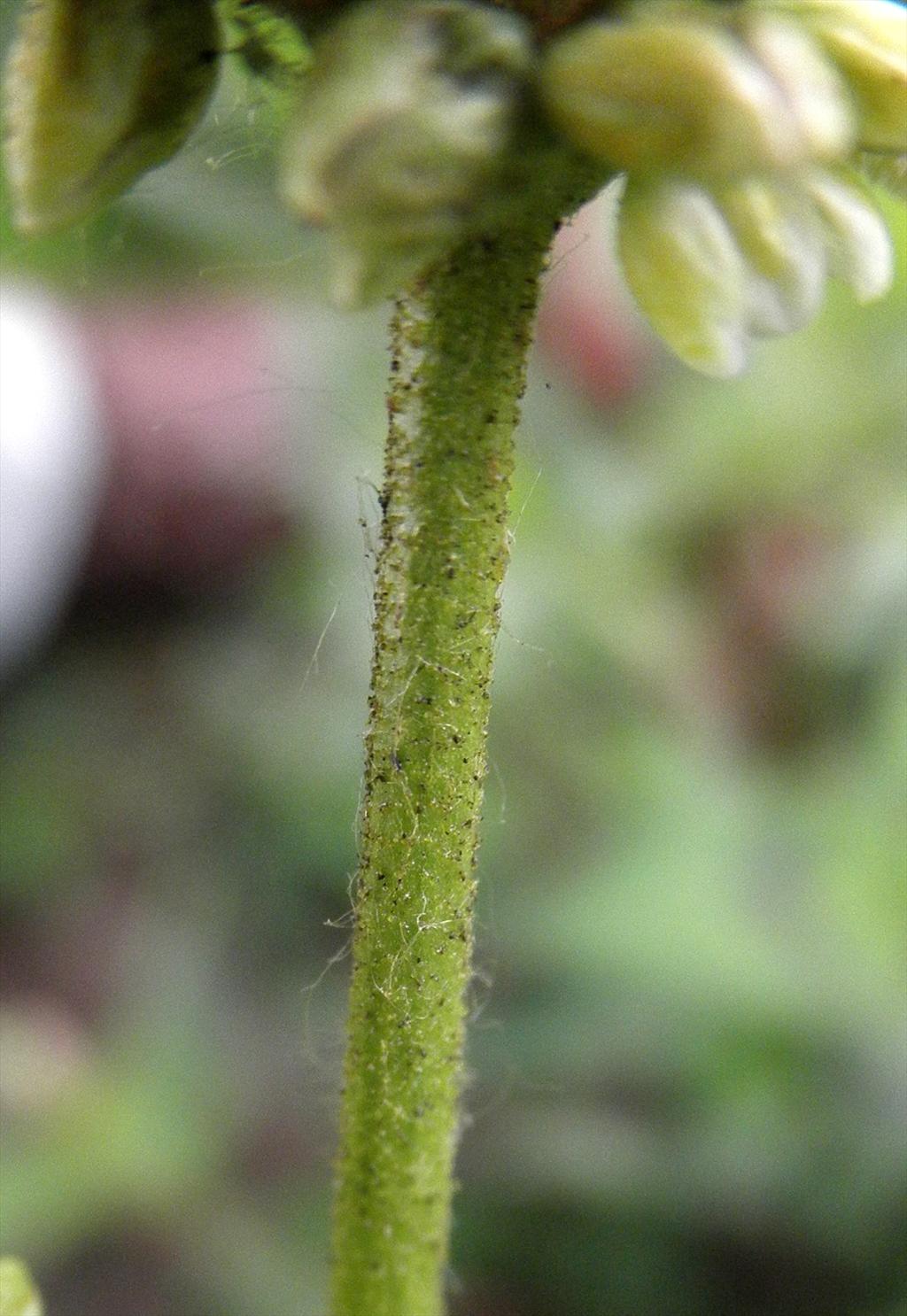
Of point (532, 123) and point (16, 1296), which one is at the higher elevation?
point (532, 123)

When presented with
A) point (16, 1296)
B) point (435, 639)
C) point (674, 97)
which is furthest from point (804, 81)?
point (16, 1296)

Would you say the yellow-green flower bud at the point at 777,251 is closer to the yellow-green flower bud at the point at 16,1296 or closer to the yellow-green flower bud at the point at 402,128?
the yellow-green flower bud at the point at 402,128

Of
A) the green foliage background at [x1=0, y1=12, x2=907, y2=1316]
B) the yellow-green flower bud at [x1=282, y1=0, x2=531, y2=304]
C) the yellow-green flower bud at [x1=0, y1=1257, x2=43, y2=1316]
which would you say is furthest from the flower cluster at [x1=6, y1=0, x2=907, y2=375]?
the yellow-green flower bud at [x1=0, y1=1257, x2=43, y2=1316]

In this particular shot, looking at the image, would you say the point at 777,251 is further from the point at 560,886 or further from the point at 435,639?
the point at 560,886

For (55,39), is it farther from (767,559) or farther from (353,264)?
(767,559)

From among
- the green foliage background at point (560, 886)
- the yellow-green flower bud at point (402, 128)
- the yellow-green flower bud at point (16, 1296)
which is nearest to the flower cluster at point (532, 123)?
the yellow-green flower bud at point (402, 128)

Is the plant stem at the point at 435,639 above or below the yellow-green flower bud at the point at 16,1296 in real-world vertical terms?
above
